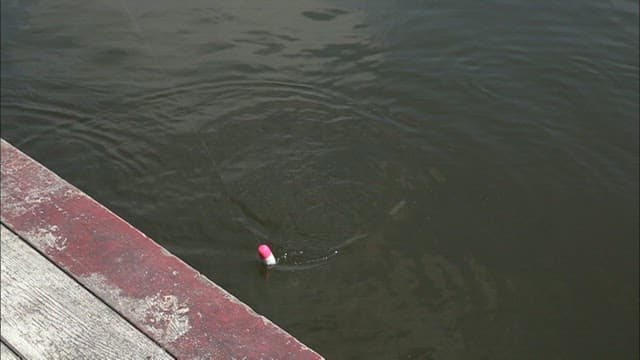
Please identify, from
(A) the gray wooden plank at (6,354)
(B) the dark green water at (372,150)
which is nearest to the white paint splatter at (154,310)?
(A) the gray wooden plank at (6,354)

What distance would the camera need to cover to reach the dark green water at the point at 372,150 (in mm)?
4891

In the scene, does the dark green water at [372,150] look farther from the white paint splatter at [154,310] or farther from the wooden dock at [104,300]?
the white paint splatter at [154,310]

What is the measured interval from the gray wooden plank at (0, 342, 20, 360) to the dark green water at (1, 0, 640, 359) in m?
1.66

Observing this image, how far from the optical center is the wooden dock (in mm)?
3510

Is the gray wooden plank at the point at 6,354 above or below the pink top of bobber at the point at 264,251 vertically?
above

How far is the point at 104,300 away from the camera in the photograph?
3711 millimetres

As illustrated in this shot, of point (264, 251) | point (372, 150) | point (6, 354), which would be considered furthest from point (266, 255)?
point (6, 354)

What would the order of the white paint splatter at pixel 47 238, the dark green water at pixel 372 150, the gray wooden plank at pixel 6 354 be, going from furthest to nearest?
the dark green water at pixel 372 150, the white paint splatter at pixel 47 238, the gray wooden plank at pixel 6 354

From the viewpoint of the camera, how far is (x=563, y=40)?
7918 millimetres

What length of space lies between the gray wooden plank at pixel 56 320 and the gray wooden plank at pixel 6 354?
0.10 feet

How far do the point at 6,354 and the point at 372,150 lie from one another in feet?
11.9

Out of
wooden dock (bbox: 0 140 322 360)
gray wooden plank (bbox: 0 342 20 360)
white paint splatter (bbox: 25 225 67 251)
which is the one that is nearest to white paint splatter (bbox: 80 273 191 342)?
wooden dock (bbox: 0 140 322 360)

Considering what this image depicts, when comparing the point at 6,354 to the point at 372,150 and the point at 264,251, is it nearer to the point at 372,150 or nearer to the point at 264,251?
the point at 264,251

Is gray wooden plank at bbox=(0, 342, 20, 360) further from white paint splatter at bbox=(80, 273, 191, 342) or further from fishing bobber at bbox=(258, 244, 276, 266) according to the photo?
fishing bobber at bbox=(258, 244, 276, 266)
